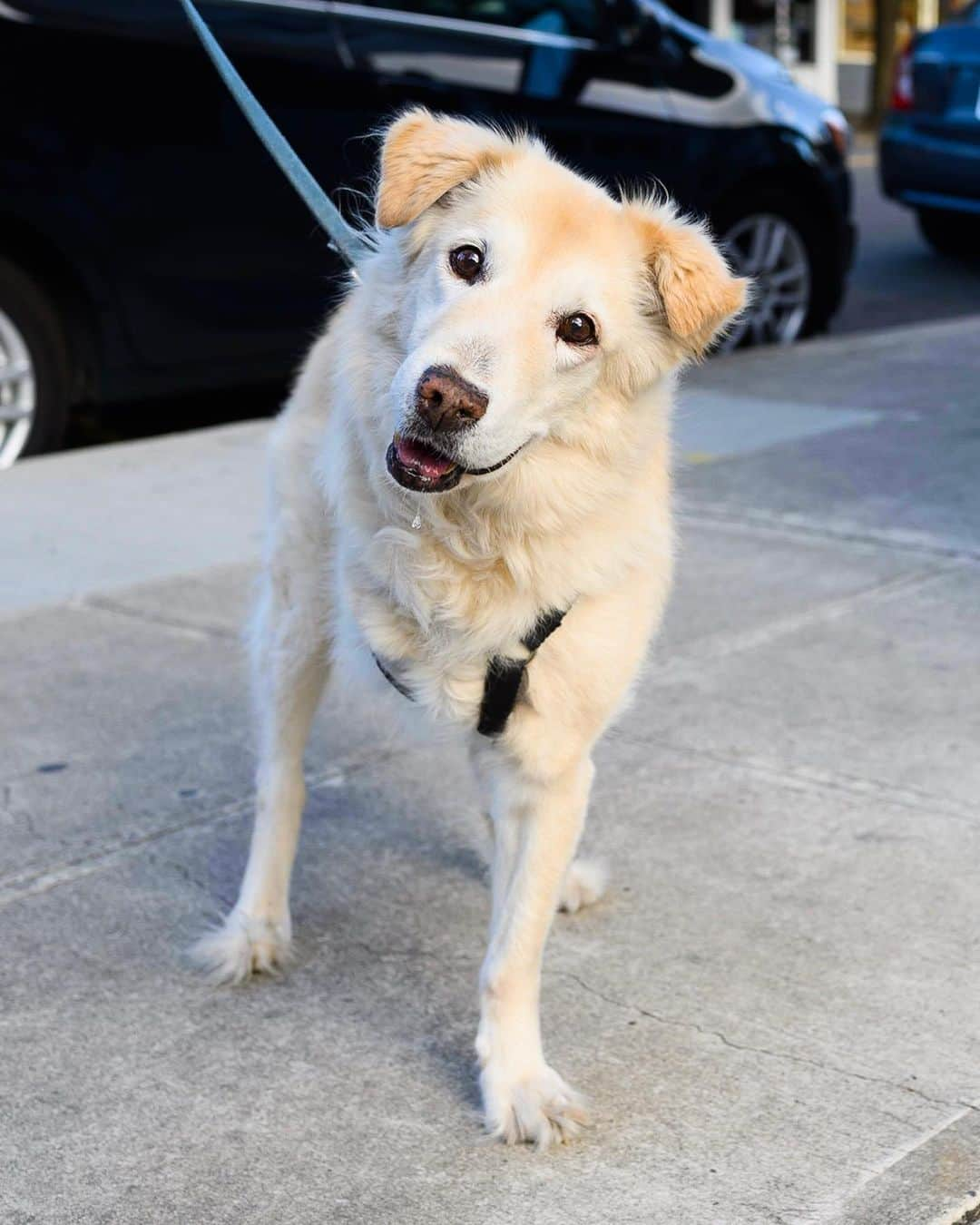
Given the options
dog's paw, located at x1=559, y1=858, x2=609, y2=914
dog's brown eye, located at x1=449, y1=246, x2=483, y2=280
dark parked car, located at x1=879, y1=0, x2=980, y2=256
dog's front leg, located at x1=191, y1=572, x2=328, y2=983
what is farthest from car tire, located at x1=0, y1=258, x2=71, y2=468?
dark parked car, located at x1=879, y1=0, x2=980, y2=256

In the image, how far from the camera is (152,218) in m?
A: 6.96

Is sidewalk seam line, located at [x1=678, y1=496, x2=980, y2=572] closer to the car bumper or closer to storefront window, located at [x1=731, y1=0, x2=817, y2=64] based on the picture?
the car bumper

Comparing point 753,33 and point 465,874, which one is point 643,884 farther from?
point 753,33

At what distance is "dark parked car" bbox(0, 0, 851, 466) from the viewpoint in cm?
672

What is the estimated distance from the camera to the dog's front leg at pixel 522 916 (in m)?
3.00

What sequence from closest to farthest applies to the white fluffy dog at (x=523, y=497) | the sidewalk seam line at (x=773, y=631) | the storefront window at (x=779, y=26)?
the white fluffy dog at (x=523, y=497)
the sidewalk seam line at (x=773, y=631)
the storefront window at (x=779, y=26)

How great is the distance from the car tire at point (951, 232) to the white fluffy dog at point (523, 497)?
34.8 feet

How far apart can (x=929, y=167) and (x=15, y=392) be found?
7398mm

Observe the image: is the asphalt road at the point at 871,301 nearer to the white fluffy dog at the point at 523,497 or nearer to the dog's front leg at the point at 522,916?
the white fluffy dog at the point at 523,497

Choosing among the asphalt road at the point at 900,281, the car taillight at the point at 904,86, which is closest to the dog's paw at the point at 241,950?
the asphalt road at the point at 900,281

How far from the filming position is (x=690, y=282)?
300cm

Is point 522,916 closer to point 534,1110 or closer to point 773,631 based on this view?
point 534,1110

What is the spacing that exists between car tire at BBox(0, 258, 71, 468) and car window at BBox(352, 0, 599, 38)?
6.89 feet

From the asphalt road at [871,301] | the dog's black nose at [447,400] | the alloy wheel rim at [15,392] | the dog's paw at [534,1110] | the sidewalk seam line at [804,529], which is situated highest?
the dog's black nose at [447,400]
